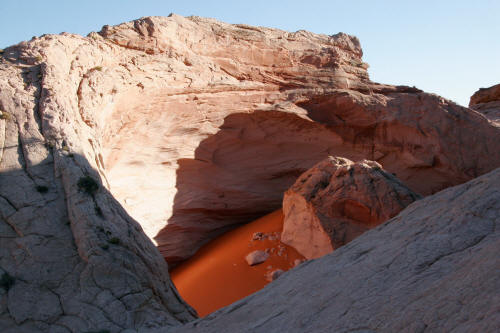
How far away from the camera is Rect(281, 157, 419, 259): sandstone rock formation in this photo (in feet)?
30.1

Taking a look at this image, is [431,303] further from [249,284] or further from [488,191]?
[249,284]

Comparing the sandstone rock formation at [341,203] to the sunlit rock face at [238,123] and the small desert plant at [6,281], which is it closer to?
the sunlit rock face at [238,123]

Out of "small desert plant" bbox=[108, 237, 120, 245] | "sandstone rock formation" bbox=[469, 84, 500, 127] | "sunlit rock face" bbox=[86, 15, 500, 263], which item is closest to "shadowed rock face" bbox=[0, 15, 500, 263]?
"sunlit rock face" bbox=[86, 15, 500, 263]

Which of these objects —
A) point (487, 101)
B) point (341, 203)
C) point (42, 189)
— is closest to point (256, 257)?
point (341, 203)

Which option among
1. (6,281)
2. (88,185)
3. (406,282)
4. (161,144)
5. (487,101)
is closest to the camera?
(406,282)

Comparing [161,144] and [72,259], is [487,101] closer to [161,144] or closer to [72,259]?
[161,144]

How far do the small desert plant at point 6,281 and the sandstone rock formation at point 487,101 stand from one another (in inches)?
732

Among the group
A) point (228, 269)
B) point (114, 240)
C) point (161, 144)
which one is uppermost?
point (161, 144)

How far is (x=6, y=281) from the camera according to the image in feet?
17.0

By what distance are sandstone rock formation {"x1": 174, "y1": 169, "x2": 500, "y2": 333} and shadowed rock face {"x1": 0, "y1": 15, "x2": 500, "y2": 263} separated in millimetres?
5086

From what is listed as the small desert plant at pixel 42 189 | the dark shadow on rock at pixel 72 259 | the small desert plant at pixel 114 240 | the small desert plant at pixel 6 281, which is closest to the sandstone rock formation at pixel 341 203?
the dark shadow on rock at pixel 72 259

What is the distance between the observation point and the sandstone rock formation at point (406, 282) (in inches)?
101

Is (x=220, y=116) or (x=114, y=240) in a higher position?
(x=220, y=116)

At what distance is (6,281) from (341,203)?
6994mm
